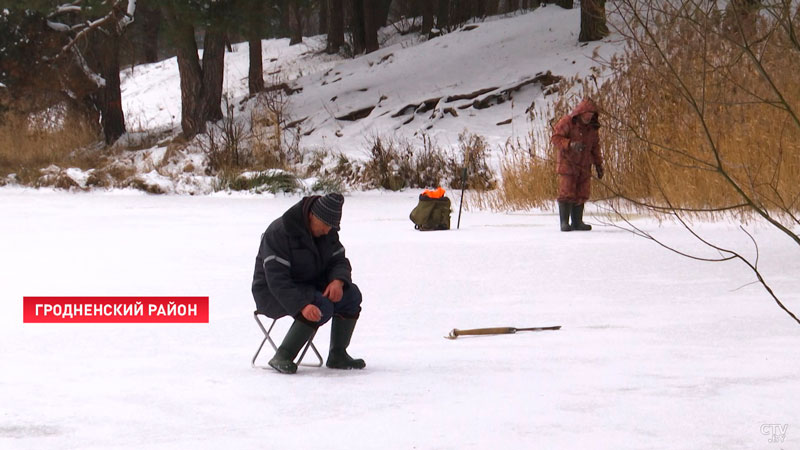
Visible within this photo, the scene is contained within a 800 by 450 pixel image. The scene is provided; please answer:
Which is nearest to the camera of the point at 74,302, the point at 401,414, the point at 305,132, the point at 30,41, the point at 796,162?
the point at 401,414

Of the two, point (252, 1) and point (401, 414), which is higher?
point (252, 1)

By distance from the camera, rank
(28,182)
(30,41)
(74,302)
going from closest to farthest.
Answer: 1. (74,302)
2. (28,182)
3. (30,41)

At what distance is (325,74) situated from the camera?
1131 inches

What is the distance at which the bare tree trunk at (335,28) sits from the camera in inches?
1288

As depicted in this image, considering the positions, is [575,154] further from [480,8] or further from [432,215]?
[480,8]

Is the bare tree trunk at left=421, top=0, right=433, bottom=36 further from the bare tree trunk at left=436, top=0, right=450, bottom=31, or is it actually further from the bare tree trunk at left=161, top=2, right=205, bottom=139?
the bare tree trunk at left=161, top=2, right=205, bottom=139

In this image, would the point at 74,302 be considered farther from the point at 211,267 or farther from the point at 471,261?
the point at 471,261

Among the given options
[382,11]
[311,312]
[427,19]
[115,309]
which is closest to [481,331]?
[311,312]

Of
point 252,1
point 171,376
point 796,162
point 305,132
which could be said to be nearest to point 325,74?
point 305,132

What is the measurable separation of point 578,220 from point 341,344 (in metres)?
6.61

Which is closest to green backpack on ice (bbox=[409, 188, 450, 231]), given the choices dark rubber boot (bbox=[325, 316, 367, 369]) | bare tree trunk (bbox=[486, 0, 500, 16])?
dark rubber boot (bbox=[325, 316, 367, 369])

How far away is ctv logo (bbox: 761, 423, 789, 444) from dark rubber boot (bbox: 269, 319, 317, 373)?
74.3 inches

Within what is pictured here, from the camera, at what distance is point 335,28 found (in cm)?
3319

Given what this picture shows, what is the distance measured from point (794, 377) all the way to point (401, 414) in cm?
178
